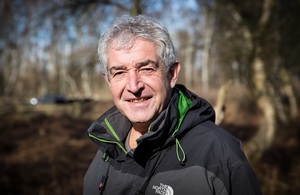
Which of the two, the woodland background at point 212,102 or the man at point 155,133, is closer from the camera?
the man at point 155,133

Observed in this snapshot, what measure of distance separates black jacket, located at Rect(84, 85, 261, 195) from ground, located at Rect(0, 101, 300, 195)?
18.8 ft

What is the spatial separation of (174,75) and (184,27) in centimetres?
3209

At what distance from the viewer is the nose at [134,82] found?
6.06ft

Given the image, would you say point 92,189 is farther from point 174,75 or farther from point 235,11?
point 235,11

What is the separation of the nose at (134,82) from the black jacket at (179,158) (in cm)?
20

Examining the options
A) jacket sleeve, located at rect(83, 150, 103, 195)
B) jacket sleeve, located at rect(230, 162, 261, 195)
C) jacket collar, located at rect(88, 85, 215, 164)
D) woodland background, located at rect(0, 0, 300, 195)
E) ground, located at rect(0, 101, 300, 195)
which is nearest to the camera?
jacket sleeve, located at rect(230, 162, 261, 195)

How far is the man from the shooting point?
61.2 inches

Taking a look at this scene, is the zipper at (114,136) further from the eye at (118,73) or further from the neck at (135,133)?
the eye at (118,73)

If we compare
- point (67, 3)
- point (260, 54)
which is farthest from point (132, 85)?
point (260, 54)

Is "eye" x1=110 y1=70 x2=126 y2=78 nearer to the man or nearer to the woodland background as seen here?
the man

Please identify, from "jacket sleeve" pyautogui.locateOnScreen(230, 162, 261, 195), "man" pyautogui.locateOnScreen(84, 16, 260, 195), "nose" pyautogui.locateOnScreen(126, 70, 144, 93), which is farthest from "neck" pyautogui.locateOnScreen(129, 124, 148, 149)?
"jacket sleeve" pyautogui.locateOnScreen(230, 162, 261, 195)

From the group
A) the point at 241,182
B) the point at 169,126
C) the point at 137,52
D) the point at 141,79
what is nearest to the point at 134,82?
the point at 141,79

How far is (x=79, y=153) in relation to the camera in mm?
A: 11344

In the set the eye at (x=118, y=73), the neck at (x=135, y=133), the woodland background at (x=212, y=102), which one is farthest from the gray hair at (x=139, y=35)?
the woodland background at (x=212, y=102)
